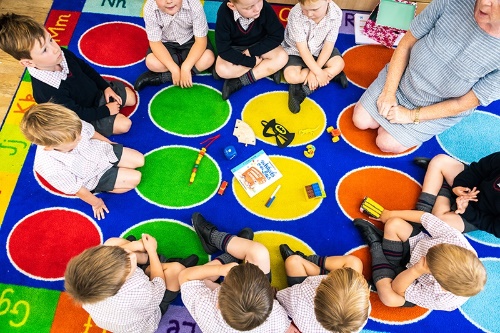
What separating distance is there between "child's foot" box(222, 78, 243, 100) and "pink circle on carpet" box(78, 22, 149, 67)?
577 mm

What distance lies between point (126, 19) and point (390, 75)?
1.68 metres

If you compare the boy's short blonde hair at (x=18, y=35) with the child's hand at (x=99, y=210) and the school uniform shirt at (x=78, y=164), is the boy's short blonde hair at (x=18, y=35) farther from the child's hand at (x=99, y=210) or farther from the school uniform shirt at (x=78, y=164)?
the child's hand at (x=99, y=210)

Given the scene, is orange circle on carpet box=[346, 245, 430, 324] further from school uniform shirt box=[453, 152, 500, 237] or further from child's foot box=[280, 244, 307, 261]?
school uniform shirt box=[453, 152, 500, 237]

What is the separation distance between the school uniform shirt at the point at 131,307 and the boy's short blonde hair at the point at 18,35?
104 centimetres

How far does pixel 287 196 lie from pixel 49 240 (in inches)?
47.5

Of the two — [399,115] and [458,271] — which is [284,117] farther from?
[458,271]

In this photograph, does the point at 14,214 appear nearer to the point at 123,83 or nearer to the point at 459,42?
the point at 123,83

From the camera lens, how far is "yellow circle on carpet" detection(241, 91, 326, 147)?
85.8 inches

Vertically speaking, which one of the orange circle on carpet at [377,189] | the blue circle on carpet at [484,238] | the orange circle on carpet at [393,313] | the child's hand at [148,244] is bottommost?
the orange circle on carpet at [393,313]

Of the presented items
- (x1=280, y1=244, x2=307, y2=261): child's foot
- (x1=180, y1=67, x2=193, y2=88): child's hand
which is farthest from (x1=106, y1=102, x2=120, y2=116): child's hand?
(x1=280, y1=244, x2=307, y2=261): child's foot

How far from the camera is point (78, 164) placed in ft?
5.59

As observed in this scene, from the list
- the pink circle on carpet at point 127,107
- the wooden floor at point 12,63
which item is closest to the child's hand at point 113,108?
the pink circle on carpet at point 127,107

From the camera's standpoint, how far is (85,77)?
1.93 m

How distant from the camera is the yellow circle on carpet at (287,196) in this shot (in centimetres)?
199
